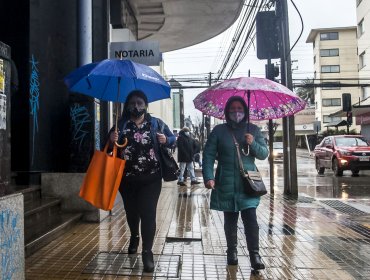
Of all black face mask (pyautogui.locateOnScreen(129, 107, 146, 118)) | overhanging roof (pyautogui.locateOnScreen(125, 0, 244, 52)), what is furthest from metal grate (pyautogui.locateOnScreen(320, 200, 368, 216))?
overhanging roof (pyautogui.locateOnScreen(125, 0, 244, 52))

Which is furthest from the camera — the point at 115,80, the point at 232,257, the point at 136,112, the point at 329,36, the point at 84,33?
the point at 329,36

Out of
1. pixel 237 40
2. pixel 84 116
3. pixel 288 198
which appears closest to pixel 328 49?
pixel 237 40

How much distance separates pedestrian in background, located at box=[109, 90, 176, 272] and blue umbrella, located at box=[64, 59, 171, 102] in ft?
0.84

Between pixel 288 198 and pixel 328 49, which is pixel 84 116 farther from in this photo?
pixel 328 49

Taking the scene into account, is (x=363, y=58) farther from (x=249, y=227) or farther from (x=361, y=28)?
(x=249, y=227)

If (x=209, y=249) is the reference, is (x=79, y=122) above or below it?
above

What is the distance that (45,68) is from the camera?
7.50 metres

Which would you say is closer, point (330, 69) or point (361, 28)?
point (361, 28)

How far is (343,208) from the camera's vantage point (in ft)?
29.6

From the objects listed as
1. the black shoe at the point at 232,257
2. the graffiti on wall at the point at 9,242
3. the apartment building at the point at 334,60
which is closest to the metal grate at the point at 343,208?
the black shoe at the point at 232,257

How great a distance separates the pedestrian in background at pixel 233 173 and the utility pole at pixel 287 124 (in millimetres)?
6255

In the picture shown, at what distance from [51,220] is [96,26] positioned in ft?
13.6

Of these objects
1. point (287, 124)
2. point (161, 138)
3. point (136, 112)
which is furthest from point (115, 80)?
point (287, 124)

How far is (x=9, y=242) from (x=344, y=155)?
15679mm
